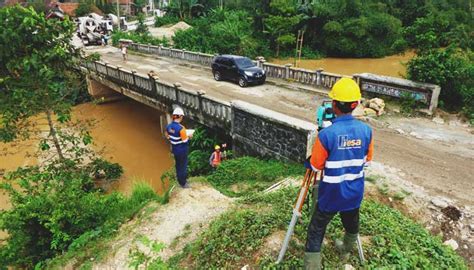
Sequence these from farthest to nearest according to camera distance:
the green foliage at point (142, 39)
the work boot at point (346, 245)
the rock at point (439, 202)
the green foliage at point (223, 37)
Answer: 1. the green foliage at point (142, 39)
2. the green foliage at point (223, 37)
3. the rock at point (439, 202)
4. the work boot at point (346, 245)

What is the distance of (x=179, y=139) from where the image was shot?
20.4ft

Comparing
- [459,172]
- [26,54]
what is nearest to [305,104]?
[459,172]

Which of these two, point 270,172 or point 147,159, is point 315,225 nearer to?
point 270,172

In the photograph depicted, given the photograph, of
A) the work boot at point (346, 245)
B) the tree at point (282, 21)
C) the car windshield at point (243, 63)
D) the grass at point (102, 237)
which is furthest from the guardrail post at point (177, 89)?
the tree at point (282, 21)

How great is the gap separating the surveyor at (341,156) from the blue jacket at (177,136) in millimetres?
3478

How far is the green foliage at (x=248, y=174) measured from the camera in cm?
714

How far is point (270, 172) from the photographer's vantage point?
295 inches

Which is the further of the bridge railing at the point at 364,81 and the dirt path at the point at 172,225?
the bridge railing at the point at 364,81

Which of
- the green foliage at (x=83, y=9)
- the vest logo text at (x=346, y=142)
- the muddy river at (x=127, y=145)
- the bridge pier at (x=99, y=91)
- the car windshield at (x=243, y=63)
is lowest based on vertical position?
the muddy river at (x=127, y=145)

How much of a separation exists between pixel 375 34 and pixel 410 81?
2746 cm

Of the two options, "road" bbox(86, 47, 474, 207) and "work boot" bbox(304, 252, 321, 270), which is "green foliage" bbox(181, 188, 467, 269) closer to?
"work boot" bbox(304, 252, 321, 270)

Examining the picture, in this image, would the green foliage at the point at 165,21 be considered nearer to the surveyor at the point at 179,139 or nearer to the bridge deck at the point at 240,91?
the bridge deck at the point at 240,91

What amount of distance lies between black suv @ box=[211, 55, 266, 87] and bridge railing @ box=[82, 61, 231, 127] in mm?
3479

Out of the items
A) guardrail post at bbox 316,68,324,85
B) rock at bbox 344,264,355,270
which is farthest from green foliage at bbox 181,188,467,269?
guardrail post at bbox 316,68,324,85
